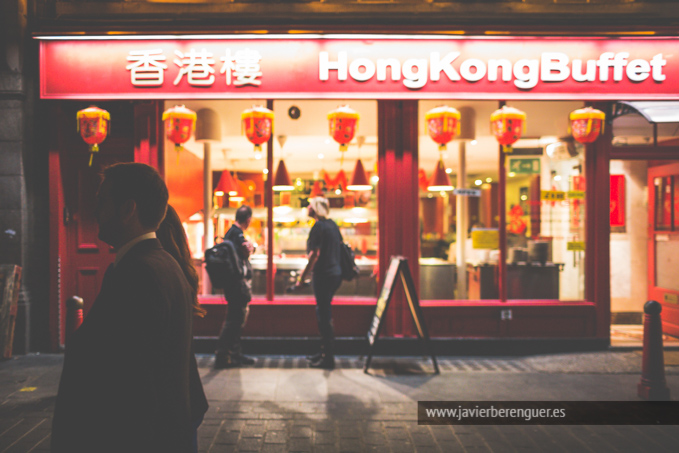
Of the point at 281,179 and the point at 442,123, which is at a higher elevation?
the point at 442,123

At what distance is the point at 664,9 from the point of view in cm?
677

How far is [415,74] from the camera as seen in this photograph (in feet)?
21.6

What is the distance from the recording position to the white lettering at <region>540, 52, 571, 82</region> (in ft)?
21.6

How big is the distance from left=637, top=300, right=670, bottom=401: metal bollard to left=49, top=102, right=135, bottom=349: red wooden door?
24.8ft

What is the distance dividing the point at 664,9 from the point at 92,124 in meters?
8.95

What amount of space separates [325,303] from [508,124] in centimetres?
378

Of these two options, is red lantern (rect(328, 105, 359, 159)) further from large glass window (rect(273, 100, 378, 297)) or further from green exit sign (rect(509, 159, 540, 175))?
green exit sign (rect(509, 159, 540, 175))

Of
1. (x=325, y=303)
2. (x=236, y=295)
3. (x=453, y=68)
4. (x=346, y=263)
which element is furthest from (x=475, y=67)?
(x=236, y=295)

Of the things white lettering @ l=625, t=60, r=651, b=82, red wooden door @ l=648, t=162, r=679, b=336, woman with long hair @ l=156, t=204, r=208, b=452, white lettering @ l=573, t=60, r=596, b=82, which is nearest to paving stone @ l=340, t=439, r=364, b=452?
woman with long hair @ l=156, t=204, r=208, b=452

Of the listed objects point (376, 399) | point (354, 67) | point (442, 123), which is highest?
point (354, 67)

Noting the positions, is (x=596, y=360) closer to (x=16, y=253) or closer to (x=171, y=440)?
(x=171, y=440)

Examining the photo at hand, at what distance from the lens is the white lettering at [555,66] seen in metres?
6.59

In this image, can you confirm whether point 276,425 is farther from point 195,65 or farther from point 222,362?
point 195,65

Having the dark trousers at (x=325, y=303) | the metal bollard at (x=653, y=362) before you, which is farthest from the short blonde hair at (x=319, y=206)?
the metal bollard at (x=653, y=362)
